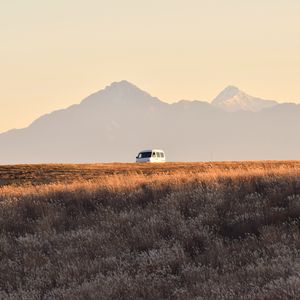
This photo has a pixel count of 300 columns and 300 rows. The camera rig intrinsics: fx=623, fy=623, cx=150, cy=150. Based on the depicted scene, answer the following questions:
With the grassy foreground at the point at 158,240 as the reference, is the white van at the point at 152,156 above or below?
above

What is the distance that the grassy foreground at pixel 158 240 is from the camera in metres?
9.08

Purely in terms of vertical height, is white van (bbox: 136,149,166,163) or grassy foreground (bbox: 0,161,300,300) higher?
white van (bbox: 136,149,166,163)

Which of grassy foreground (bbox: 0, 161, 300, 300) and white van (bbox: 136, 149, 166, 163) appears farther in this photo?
white van (bbox: 136, 149, 166, 163)

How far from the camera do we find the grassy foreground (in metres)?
9.08

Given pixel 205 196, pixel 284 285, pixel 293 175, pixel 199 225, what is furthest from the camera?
pixel 293 175

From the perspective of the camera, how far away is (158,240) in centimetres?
1166

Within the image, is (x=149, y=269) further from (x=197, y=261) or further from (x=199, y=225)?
(x=199, y=225)

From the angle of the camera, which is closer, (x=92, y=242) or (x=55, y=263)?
(x=55, y=263)

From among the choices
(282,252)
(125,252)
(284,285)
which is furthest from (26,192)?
(284,285)

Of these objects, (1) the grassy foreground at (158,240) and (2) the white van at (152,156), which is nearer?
(1) the grassy foreground at (158,240)

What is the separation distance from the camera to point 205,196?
14117mm

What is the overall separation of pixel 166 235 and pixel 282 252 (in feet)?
9.63

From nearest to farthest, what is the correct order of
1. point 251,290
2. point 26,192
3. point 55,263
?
point 251,290, point 55,263, point 26,192

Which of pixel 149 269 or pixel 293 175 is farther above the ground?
pixel 293 175
